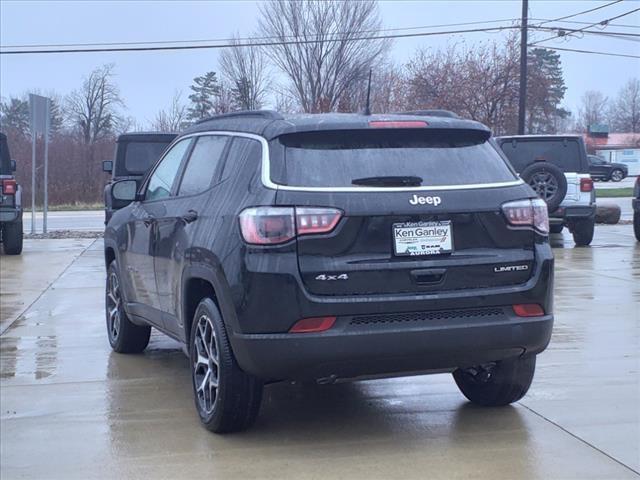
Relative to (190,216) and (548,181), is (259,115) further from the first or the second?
(548,181)

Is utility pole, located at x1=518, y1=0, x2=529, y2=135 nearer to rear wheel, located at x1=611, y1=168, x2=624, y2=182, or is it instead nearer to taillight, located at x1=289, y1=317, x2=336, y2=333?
rear wheel, located at x1=611, y1=168, x2=624, y2=182

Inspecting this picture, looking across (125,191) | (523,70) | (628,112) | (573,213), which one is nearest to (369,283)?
(125,191)

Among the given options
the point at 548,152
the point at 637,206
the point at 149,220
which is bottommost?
the point at 637,206

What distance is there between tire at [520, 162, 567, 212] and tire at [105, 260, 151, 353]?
26.6 ft

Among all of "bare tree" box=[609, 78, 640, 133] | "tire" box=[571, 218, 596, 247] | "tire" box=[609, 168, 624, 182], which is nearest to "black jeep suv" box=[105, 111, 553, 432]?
"tire" box=[571, 218, 596, 247]

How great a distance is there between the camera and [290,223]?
4.88 m

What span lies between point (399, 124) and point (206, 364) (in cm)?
177

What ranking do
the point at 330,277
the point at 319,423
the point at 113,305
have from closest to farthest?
the point at 330,277 → the point at 319,423 → the point at 113,305

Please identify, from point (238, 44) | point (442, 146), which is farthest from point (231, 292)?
point (238, 44)

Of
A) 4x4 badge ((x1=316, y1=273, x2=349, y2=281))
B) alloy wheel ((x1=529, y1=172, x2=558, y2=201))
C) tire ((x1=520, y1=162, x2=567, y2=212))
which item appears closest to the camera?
→ 4x4 badge ((x1=316, y1=273, x2=349, y2=281))

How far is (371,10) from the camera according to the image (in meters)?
38.1

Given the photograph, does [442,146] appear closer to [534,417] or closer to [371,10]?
[534,417]

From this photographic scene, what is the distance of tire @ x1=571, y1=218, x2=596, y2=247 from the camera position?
16203 mm

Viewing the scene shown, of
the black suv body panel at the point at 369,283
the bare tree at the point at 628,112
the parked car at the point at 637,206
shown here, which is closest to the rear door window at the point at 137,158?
the parked car at the point at 637,206
